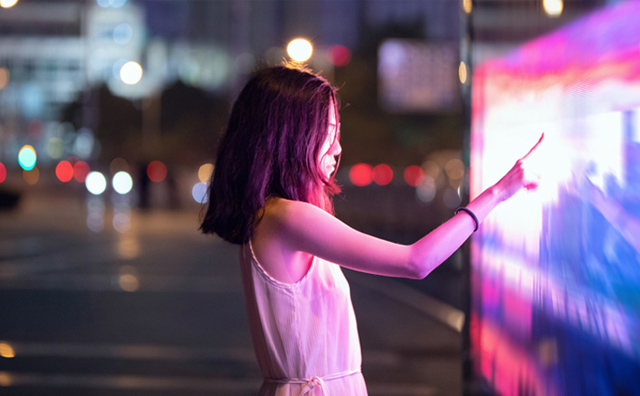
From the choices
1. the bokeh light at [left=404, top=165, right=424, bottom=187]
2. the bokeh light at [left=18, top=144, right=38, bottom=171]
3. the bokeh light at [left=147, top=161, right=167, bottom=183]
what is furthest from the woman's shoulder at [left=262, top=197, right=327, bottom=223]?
the bokeh light at [left=18, top=144, right=38, bottom=171]

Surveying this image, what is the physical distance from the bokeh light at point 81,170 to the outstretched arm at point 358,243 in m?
33.5

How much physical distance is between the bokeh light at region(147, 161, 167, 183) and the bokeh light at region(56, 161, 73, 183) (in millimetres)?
6793

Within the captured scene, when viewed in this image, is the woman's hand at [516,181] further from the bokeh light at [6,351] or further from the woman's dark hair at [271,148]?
the bokeh light at [6,351]

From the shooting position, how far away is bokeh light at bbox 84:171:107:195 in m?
32.5

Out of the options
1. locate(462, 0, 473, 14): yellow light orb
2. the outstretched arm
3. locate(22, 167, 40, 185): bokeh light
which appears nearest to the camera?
the outstretched arm

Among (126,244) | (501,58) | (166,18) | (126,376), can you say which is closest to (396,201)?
(126,244)

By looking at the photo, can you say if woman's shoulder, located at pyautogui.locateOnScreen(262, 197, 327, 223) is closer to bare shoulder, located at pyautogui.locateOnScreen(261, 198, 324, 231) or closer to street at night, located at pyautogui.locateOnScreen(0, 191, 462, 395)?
bare shoulder, located at pyautogui.locateOnScreen(261, 198, 324, 231)

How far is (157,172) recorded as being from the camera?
98.1 feet

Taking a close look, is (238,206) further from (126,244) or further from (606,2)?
(126,244)

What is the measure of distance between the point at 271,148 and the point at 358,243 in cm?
38

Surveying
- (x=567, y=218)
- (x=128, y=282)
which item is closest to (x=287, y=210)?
(x=567, y=218)

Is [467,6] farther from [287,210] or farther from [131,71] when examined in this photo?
[131,71]

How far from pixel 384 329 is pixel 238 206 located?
607 centimetres

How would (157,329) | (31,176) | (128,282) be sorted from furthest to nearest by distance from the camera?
(31,176)
(128,282)
(157,329)
